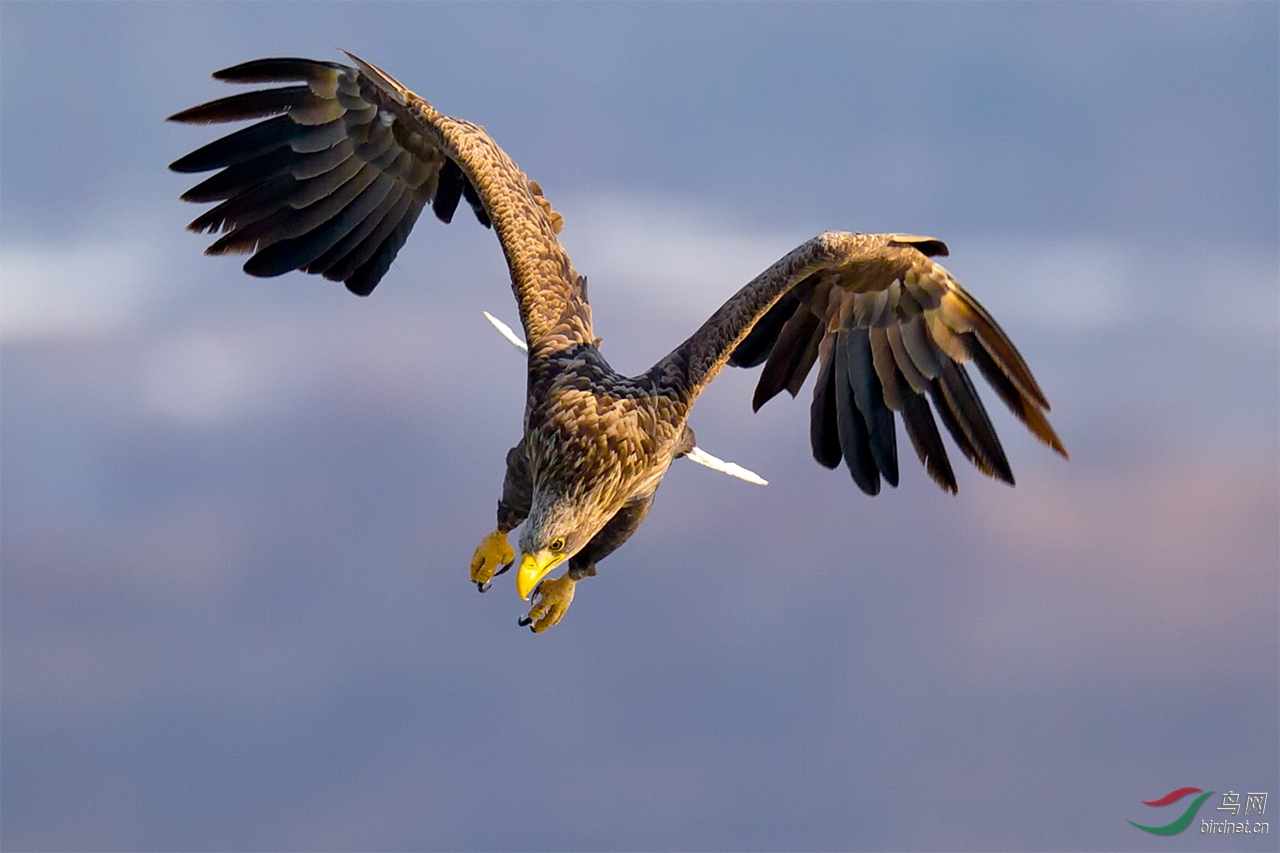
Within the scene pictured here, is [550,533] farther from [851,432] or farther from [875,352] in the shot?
[875,352]

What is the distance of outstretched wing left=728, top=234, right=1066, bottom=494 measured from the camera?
962cm

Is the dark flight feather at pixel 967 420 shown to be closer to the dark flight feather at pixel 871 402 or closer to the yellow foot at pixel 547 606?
the dark flight feather at pixel 871 402

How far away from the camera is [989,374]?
9.66m

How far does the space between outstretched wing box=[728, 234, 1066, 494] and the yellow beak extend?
7.46ft

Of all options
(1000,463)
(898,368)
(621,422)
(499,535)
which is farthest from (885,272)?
(499,535)

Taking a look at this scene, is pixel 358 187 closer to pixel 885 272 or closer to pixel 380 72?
pixel 380 72

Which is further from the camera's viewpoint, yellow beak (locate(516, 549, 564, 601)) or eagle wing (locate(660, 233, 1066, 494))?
eagle wing (locate(660, 233, 1066, 494))

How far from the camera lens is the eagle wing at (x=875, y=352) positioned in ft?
30.8

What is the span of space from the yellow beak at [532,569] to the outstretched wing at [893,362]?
2273mm

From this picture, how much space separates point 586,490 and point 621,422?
46 cm

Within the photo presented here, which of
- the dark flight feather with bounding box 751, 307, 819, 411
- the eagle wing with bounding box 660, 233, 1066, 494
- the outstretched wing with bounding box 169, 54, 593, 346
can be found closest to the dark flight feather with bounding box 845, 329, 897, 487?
the eagle wing with bounding box 660, 233, 1066, 494

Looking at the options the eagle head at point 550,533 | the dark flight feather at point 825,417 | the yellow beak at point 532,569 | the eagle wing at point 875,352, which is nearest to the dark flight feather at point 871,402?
the eagle wing at point 875,352

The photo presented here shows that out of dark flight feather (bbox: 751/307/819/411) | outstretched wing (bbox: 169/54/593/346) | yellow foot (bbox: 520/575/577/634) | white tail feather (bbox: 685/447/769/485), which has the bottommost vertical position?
yellow foot (bbox: 520/575/577/634)

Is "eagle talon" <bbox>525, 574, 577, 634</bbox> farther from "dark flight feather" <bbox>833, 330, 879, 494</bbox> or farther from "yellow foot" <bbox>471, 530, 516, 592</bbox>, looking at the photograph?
"dark flight feather" <bbox>833, 330, 879, 494</bbox>
